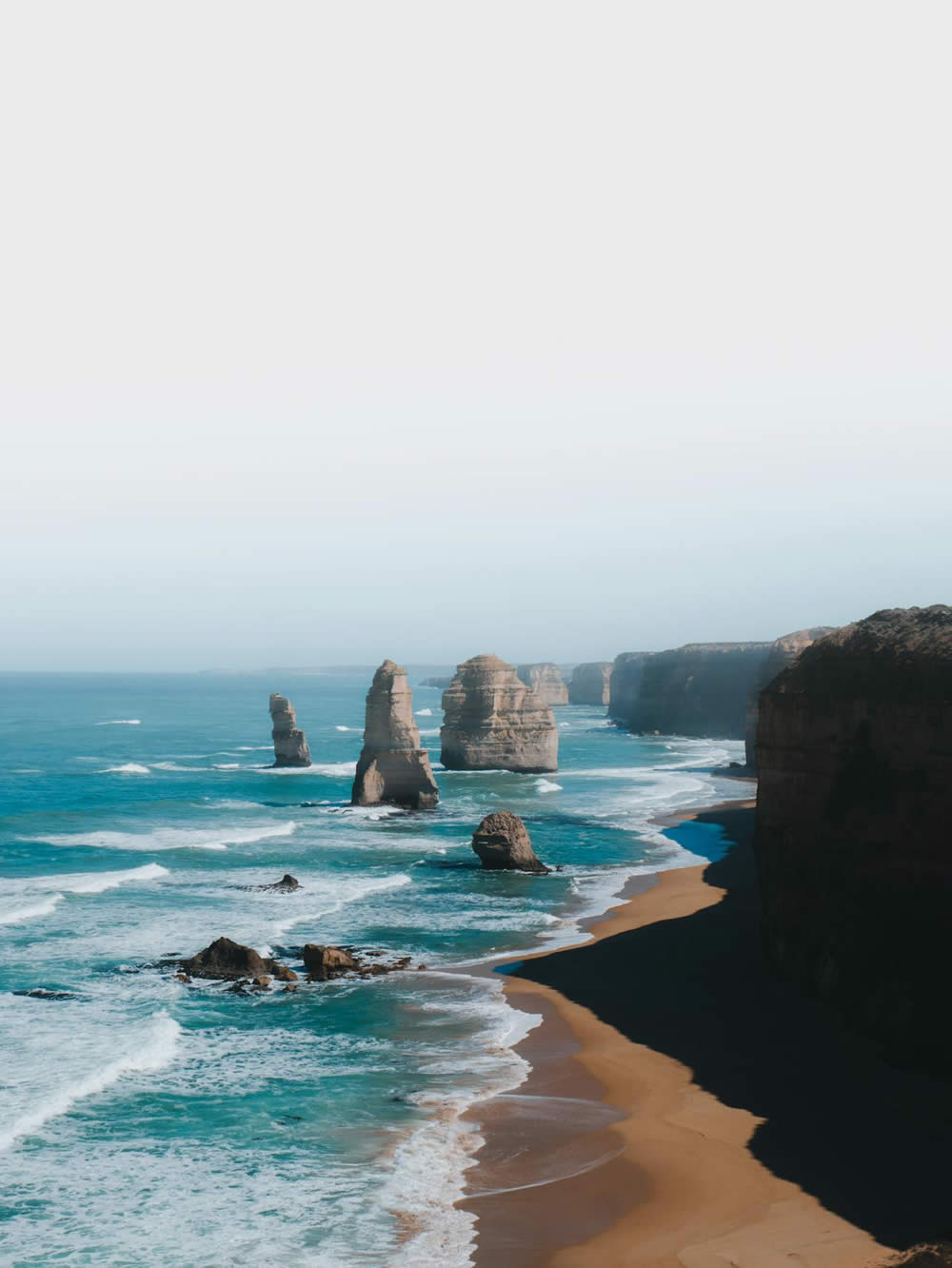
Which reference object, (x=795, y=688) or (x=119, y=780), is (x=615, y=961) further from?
(x=119, y=780)

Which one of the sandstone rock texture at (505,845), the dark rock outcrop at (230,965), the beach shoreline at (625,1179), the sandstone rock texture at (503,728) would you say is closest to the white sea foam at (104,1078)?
the dark rock outcrop at (230,965)

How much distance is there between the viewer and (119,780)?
8475 cm

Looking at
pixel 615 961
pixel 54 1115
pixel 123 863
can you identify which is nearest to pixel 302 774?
pixel 123 863

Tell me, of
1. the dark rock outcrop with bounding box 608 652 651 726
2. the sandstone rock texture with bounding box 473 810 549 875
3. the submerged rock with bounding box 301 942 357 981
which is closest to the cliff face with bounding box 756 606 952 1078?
the submerged rock with bounding box 301 942 357 981

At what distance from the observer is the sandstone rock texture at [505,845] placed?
47125 mm

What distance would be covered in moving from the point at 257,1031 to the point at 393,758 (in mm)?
40157

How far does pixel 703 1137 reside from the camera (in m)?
19.1

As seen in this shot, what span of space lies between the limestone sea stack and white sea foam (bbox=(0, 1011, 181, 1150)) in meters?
37.2

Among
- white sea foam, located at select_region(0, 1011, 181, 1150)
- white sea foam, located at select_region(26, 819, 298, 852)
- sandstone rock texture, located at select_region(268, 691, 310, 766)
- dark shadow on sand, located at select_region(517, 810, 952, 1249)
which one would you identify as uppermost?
sandstone rock texture, located at select_region(268, 691, 310, 766)

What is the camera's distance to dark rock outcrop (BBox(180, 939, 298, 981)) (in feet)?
101

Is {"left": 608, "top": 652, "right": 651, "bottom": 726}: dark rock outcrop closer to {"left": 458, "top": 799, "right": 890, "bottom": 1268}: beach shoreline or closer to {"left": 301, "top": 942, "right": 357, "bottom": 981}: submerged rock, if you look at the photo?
{"left": 301, "top": 942, "right": 357, "bottom": 981}: submerged rock

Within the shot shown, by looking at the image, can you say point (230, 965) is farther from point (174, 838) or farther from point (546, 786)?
point (546, 786)

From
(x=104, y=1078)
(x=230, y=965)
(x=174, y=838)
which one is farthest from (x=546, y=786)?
(x=104, y=1078)

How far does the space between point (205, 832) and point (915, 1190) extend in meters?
49.1
